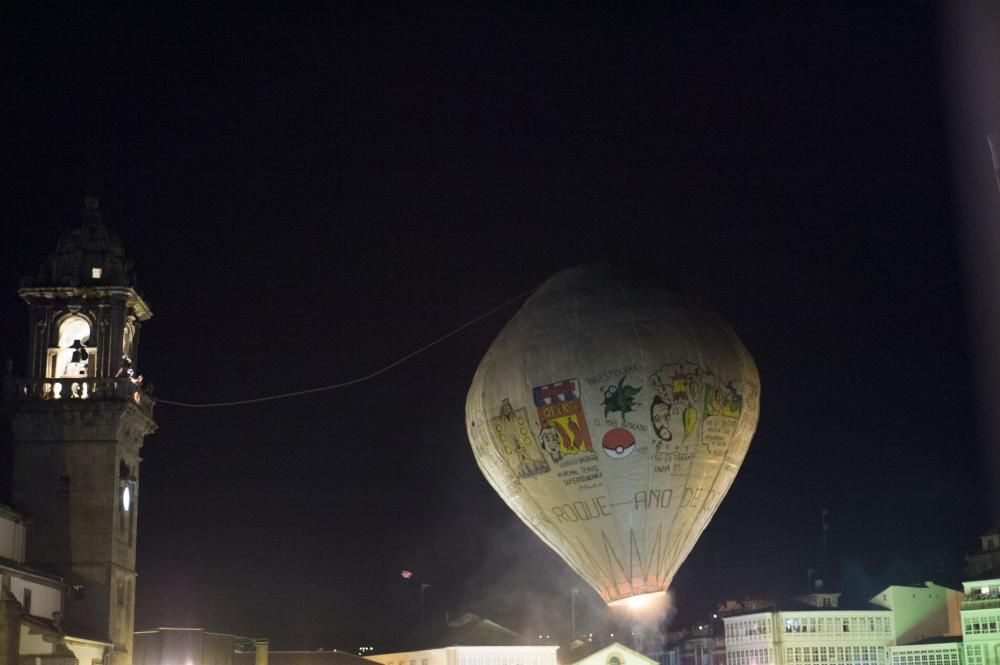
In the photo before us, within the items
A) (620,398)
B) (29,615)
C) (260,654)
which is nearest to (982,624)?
(260,654)

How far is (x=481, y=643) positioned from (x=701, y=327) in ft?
173

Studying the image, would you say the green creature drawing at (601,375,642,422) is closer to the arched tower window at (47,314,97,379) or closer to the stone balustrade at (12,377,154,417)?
the stone balustrade at (12,377,154,417)

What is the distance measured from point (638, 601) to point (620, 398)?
6.68 metres

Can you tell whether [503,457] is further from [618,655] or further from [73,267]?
[618,655]

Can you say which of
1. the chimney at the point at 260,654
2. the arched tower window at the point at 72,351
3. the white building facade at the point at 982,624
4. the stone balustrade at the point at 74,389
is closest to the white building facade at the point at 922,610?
the white building facade at the point at 982,624

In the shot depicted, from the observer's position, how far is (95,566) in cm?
5581

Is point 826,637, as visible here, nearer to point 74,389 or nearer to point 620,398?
point 74,389

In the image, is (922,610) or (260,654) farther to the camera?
(922,610)

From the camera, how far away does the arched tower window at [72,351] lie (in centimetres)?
5762

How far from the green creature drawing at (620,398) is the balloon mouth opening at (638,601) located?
19.2 ft

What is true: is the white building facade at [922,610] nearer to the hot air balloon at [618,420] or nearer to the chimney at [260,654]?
the chimney at [260,654]

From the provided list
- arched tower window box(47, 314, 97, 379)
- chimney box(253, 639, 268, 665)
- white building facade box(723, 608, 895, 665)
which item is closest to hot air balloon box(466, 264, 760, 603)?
arched tower window box(47, 314, 97, 379)

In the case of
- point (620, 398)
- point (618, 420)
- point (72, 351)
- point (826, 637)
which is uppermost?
point (72, 351)

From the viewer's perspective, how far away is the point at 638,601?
144 ft
